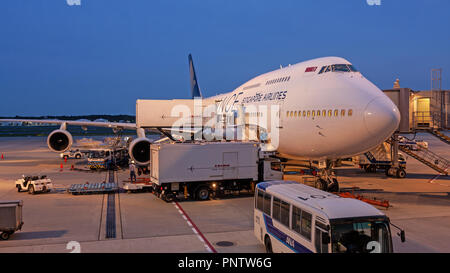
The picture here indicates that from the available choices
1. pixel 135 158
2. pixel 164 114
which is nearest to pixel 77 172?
pixel 135 158

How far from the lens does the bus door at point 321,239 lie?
7757mm

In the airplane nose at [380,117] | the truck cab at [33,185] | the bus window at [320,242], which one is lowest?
the truck cab at [33,185]

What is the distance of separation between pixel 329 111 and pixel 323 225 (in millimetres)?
8863

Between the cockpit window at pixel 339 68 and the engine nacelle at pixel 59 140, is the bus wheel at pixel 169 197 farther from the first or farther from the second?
the engine nacelle at pixel 59 140

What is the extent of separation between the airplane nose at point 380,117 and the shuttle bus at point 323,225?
5.86 meters

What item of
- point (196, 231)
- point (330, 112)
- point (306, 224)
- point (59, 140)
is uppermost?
point (330, 112)

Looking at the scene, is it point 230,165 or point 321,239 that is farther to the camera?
point 230,165

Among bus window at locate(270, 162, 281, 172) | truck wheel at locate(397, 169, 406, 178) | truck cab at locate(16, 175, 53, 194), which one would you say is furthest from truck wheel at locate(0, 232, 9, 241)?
truck wheel at locate(397, 169, 406, 178)

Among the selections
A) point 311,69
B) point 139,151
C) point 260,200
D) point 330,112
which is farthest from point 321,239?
point 139,151

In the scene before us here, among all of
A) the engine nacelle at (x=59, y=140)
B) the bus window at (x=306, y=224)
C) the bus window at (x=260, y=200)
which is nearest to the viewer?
the bus window at (x=306, y=224)

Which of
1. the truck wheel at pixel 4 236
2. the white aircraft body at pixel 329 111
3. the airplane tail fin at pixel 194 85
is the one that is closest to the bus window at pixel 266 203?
the white aircraft body at pixel 329 111

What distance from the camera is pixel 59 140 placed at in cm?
3116

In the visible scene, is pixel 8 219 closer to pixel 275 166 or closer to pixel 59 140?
pixel 275 166

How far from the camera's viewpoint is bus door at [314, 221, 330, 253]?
25.4 feet
